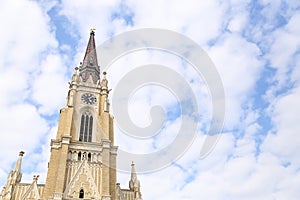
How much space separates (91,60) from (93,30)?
9984 mm

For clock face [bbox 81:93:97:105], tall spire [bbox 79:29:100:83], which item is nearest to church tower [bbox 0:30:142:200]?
clock face [bbox 81:93:97:105]

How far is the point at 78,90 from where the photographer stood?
1848 inches

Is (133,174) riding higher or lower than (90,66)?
lower

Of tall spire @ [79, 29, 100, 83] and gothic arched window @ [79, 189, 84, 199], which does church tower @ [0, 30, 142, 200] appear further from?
tall spire @ [79, 29, 100, 83]

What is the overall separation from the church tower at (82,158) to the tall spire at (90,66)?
2369mm

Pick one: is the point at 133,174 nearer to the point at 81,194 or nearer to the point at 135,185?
the point at 135,185

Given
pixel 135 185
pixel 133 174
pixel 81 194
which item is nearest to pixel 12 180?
pixel 81 194

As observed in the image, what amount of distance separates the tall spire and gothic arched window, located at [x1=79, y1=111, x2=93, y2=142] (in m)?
7.31

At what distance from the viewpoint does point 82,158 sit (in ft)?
130

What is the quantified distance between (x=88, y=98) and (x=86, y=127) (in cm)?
477

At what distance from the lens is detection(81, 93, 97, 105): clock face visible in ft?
151

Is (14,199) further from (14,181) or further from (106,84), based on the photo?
(106,84)

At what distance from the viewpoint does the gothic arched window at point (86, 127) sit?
42.3 meters

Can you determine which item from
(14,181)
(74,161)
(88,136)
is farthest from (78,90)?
(14,181)
